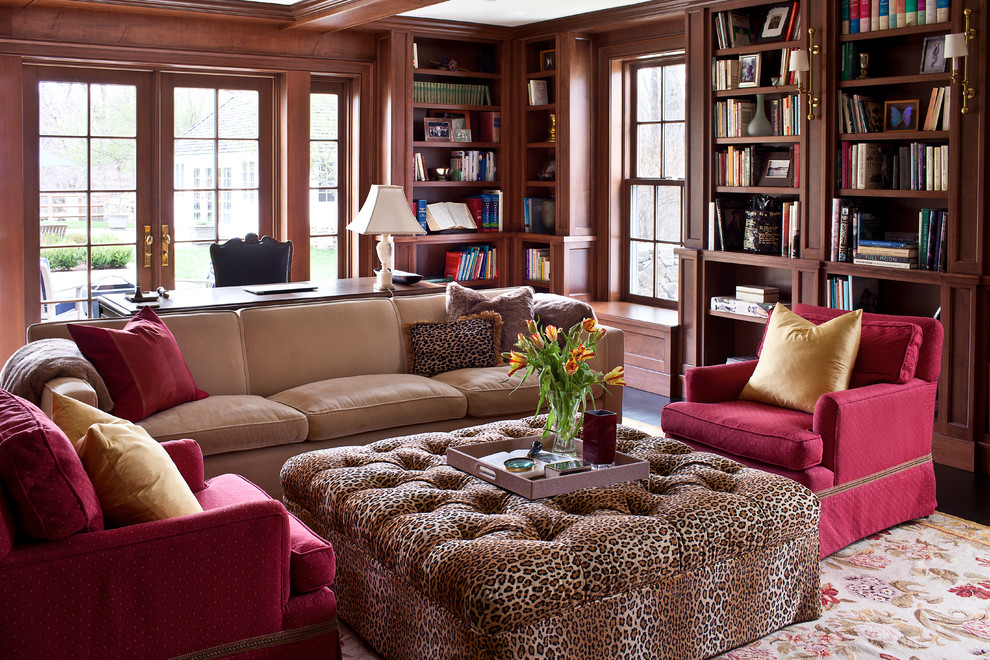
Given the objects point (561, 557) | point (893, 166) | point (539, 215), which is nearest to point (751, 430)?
point (561, 557)

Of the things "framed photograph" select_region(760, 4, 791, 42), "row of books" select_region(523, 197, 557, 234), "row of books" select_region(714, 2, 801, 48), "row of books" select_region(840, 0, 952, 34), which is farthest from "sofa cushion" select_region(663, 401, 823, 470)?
"row of books" select_region(523, 197, 557, 234)

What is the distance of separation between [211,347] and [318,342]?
0.53 meters

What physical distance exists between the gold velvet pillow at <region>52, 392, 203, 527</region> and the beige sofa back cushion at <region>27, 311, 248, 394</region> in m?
1.87

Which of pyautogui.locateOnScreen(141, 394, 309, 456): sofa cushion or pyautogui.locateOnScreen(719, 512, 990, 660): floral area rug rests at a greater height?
pyautogui.locateOnScreen(141, 394, 309, 456): sofa cushion

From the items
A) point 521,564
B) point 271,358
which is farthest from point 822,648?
point 271,358

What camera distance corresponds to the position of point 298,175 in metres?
7.00

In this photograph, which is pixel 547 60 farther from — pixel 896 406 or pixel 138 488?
pixel 138 488

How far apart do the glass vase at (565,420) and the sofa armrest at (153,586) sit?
3.46ft

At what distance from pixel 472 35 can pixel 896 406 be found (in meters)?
4.71

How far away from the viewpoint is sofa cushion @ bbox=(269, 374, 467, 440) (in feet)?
13.6

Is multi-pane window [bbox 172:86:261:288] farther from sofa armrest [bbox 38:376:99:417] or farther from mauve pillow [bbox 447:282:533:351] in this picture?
sofa armrest [bbox 38:376:99:417]

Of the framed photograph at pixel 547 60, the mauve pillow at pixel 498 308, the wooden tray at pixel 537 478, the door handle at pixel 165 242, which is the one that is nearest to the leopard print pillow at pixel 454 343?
the mauve pillow at pixel 498 308

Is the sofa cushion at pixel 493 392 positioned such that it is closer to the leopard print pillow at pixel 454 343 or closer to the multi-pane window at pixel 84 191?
the leopard print pillow at pixel 454 343

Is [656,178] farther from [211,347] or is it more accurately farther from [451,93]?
[211,347]
